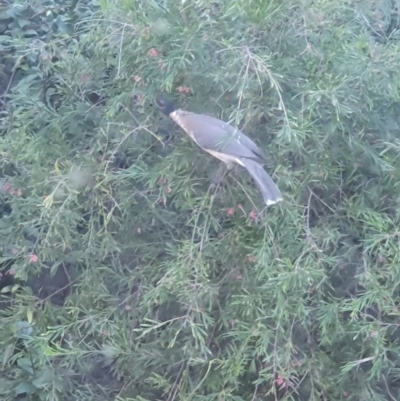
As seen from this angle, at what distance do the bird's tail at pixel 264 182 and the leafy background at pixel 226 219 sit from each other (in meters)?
0.06

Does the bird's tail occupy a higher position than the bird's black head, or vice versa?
the bird's black head

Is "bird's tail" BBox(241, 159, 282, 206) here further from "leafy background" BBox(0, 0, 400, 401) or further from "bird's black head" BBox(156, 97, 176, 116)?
"bird's black head" BBox(156, 97, 176, 116)

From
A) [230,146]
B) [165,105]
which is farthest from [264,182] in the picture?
[165,105]

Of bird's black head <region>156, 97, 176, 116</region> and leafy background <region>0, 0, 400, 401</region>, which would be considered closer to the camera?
leafy background <region>0, 0, 400, 401</region>

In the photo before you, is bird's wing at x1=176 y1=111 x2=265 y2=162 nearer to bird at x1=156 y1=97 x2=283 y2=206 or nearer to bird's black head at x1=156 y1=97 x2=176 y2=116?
bird at x1=156 y1=97 x2=283 y2=206

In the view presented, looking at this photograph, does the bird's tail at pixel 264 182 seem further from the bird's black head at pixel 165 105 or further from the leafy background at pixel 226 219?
the bird's black head at pixel 165 105

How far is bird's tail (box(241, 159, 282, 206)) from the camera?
2.60 m

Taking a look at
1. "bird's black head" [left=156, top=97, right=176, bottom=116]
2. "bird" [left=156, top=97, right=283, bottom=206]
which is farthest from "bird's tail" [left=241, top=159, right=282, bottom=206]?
"bird's black head" [left=156, top=97, right=176, bottom=116]

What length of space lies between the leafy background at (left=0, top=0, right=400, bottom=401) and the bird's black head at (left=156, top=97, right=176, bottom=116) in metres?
0.03

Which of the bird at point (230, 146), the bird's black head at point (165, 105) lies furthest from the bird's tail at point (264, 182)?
the bird's black head at point (165, 105)

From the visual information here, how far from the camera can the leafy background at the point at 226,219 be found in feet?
8.76

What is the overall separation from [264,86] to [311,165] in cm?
29

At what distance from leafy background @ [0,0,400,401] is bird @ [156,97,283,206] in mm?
62

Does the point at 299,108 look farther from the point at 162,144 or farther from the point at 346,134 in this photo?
the point at 162,144
